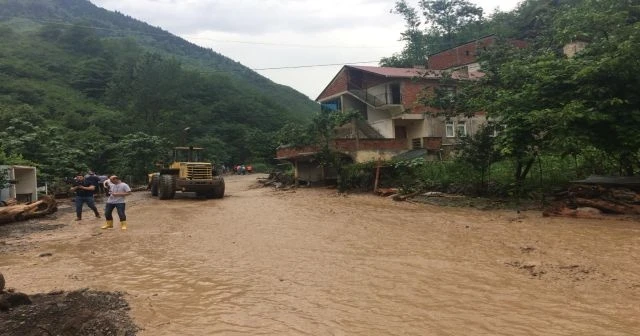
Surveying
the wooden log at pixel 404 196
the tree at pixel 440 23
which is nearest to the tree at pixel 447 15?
the tree at pixel 440 23

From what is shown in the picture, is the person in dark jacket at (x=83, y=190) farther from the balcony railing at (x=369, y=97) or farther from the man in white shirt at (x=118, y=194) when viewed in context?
the balcony railing at (x=369, y=97)

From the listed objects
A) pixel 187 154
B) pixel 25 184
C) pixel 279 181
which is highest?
pixel 187 154

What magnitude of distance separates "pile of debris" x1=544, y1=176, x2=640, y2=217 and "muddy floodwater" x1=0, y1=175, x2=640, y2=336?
64 centimetres

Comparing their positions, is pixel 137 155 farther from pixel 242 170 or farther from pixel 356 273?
pixel 356 273

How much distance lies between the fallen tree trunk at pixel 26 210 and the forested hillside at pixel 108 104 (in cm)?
835

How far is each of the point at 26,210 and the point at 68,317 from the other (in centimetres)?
1184

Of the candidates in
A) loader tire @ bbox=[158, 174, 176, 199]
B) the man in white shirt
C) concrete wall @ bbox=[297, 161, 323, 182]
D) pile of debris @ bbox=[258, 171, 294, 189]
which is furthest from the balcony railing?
the man in white shirt

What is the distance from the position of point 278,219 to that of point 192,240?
13.4 ft

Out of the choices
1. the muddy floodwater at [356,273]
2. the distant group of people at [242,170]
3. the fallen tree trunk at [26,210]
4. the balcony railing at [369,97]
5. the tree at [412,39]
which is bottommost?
the muddy floodwater at [356,273]

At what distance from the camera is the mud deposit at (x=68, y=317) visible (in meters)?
4.35

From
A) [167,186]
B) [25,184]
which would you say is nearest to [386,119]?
[167,186]

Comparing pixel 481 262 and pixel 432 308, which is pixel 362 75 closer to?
pixel 481 262

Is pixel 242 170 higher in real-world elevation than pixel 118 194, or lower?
lower

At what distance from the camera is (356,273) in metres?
7.12
